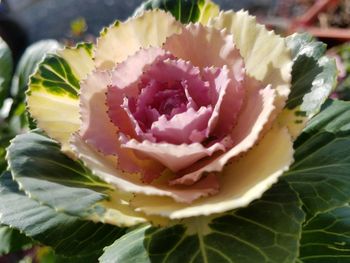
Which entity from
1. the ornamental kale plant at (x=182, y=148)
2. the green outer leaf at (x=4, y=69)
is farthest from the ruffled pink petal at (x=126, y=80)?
the green outer leaf at (x=4, y=69)

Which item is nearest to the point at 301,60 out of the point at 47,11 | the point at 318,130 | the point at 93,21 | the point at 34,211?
the point at 318,130

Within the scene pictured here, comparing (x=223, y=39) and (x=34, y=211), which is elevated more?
(x=223, y=39)

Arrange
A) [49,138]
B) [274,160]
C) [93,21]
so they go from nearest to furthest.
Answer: [274,160] < [49,138] < [93,21]

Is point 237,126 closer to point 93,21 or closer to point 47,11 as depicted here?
point 93,21

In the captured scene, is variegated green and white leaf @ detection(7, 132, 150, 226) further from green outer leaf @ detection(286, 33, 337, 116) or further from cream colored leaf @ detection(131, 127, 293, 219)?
green outer leaf @ detection(286, 33, 337, 116)

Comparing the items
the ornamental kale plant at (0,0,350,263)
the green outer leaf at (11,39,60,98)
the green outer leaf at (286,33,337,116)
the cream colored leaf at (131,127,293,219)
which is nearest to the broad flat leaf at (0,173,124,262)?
the ornamental kale plant at (0,0,350,263)

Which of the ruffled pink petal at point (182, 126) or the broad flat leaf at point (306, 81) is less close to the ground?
the broad flat leaf at point (306, 81)

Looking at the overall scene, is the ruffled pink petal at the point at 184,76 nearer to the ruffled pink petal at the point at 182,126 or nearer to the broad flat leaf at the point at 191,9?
the ruffled pink petal at the point at 182,126
